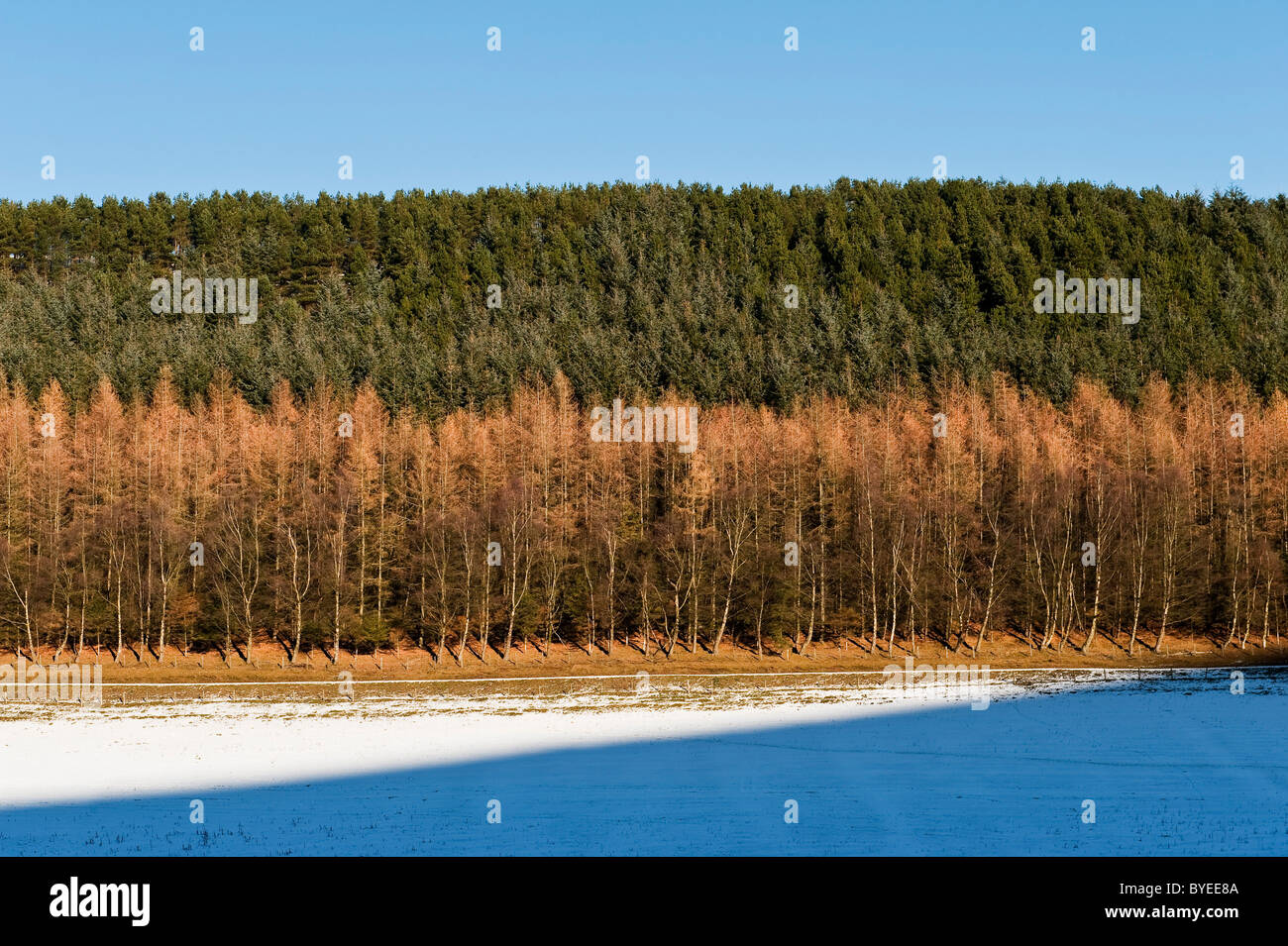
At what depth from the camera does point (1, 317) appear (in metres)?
120

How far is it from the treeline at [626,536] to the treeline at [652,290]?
16997 millimetres

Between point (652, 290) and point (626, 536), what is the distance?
74.5 meters

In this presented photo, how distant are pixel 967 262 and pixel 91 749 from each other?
132 meters

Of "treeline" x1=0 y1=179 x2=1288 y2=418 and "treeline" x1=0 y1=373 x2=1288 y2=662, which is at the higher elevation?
"treeline" x1=0 y1=179 x2=1288 y2=418

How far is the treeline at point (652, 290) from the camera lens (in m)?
109

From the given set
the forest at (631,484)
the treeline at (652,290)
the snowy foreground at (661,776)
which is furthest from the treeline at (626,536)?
the snowy foreground at (661,776)

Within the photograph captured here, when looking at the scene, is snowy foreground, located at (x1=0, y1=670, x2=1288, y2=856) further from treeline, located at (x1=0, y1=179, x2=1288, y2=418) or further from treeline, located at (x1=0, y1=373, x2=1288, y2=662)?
treeline, located at (x1=0, y1=179, x2=1288, y2=418)

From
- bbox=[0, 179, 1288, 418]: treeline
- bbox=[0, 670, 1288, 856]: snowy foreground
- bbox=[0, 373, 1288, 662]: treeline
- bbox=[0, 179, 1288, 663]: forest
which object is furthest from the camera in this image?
bbox=[0, 179, 1288, 418]: treeline

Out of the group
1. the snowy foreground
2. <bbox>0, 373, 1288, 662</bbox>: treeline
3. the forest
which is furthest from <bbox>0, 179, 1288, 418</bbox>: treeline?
the snowy foreground

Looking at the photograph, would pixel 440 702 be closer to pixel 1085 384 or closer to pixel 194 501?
pixel 194 501

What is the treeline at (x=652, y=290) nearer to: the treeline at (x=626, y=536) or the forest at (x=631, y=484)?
the forest at (x=631, y=484)

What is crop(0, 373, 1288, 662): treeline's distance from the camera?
75.3m

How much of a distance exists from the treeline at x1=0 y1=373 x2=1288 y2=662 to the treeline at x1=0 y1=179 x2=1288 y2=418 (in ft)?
55.8
